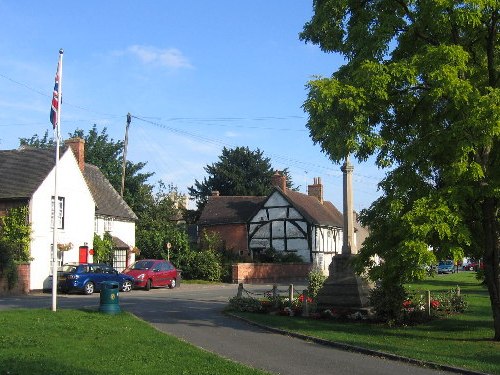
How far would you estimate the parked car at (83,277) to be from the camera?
3047 cm

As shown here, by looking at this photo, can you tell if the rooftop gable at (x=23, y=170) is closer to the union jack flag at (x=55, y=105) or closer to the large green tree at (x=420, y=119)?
the union jack flag at (x=55, y=105)

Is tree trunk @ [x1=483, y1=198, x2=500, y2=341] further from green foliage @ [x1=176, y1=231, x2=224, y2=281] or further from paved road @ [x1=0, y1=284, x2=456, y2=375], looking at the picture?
green foliage @ [x1=176, y1=231, x2=224, y2=281]

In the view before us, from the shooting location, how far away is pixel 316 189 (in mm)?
65812

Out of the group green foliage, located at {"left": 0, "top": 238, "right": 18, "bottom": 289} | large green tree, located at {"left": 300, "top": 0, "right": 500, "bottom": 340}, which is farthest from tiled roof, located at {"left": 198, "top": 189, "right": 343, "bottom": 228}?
large green tree, located at {"left": 300, "top": 0, "right": 500, "bottom": 340}

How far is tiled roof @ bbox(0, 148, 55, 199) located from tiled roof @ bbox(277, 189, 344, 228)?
23639 millimetres

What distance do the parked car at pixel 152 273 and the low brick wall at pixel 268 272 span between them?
9.64 metres

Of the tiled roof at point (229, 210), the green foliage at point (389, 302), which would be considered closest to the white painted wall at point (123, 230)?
the tiled roof at point (229, 210)

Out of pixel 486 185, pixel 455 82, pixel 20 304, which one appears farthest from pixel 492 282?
pixel 20 304

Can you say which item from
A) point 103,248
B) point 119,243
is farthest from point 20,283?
point 119,243

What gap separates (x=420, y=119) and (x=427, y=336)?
5511mm

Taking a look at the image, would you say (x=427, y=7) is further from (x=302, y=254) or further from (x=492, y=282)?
(x=302, y=254)

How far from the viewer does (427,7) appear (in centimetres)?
1455

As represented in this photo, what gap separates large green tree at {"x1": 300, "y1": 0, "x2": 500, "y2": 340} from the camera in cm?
1384

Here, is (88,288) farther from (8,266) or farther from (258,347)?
(258,347)
